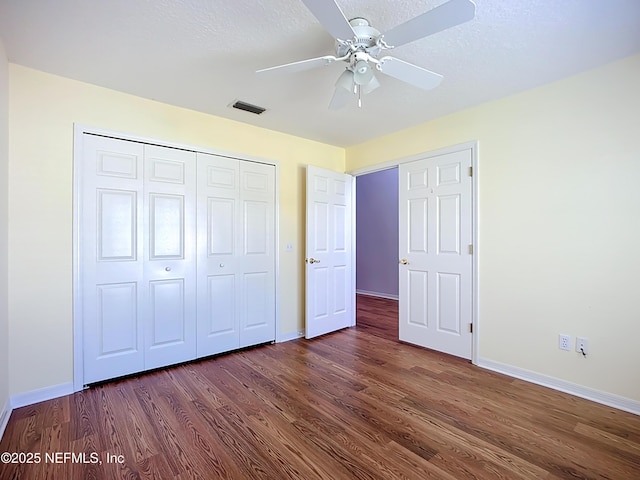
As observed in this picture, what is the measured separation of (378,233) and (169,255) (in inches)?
178

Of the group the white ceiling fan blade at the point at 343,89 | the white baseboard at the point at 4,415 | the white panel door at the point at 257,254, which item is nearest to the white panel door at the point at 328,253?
the white panel door at the point at 257,254

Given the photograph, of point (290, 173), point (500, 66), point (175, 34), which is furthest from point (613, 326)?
point (175, 34)

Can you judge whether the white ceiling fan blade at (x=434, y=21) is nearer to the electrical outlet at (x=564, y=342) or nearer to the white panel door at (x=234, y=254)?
the white panel door at (x=234, y=254)

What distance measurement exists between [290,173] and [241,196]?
73cm

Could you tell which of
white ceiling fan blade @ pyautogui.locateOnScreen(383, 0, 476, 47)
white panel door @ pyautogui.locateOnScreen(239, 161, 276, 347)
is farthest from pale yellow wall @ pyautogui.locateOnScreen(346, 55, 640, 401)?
white panel door @ pyautogui.locateOnScreen(239, 161, 276, 347)

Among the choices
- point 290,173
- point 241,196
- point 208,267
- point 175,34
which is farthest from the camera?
point 290,173

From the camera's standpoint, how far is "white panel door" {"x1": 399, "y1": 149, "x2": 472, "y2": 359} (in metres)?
3.05

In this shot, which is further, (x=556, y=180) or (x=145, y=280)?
(x=145, y=280)

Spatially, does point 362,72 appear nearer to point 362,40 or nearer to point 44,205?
point 362,40

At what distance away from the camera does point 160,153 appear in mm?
2838

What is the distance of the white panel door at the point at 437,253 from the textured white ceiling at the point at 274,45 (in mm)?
729

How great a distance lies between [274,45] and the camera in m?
2.00

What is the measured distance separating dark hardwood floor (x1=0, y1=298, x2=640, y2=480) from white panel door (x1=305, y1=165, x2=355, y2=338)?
104cm

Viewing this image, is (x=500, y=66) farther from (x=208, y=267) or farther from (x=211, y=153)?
(x=208, y=267)
